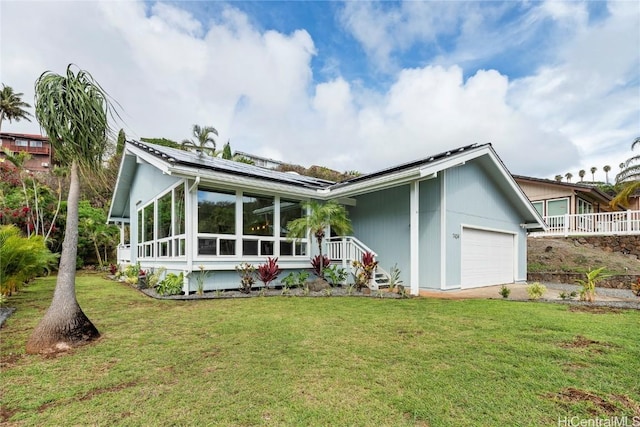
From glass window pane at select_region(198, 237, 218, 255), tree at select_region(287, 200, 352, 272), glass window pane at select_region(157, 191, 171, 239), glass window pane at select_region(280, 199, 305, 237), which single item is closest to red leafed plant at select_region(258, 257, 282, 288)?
tree at select_region(287, 200, 352, 272)

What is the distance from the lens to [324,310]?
6.90 metres

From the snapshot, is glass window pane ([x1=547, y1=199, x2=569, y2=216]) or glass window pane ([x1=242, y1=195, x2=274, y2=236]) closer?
glass window pane ([x1=242, y1=195, x2=274, y2=236])

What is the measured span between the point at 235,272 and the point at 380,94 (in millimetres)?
12824

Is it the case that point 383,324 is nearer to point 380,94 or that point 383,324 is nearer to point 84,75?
point 84,75

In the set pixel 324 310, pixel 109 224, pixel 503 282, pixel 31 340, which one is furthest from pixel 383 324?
pixel 109 224

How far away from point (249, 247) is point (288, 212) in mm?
1860

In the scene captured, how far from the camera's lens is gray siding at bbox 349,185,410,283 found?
10.8 meters

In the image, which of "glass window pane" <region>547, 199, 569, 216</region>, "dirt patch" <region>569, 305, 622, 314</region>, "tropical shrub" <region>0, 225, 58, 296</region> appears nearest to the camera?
"dirt patch" <region>569, 305, 622, 314</region>

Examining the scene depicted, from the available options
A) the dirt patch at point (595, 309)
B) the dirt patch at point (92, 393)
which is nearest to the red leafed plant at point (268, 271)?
the dirt patch at point (92, 393)

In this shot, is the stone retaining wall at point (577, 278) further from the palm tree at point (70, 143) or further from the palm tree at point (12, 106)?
the palm tree at point (12, 106)

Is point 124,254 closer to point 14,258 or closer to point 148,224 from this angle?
point 148,224

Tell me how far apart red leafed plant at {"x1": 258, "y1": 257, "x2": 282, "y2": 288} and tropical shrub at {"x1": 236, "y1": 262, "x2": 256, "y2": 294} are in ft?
0.79

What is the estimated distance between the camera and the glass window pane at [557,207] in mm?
19625

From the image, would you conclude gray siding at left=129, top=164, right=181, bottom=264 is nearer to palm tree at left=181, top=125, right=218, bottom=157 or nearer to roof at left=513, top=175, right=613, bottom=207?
palm tree at left=181, top=125, right=218, bottom=157
